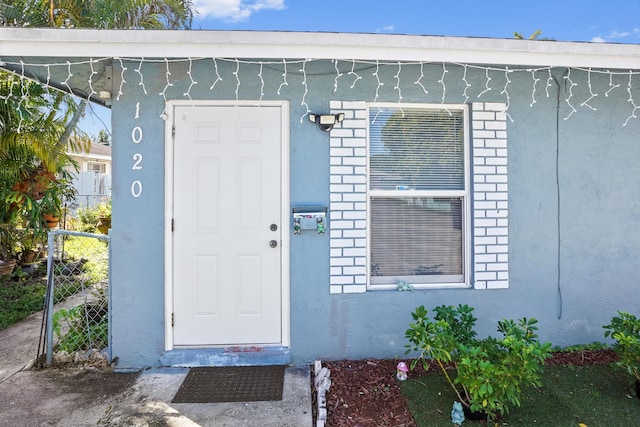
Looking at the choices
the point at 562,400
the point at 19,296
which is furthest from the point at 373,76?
the point at 19,296

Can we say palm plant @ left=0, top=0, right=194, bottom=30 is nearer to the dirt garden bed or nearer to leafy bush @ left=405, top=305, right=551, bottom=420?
the dirt garden bed

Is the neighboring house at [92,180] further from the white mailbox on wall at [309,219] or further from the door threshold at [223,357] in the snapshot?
the white mailbox on wall at [309,219]

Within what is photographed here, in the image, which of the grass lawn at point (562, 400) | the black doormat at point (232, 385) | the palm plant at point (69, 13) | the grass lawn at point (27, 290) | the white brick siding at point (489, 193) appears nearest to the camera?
the grass lawn at point (562, 400)

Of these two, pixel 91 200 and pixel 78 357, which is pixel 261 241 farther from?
pixel 91 200

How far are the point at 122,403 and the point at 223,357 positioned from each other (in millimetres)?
860

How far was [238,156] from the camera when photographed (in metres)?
3.60

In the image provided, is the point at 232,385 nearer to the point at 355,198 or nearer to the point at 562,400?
the point at 355,198

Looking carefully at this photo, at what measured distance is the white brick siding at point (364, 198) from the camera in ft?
11.8

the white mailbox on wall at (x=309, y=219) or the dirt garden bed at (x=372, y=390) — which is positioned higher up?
the white mailbox on wall at (x=309, y=219)

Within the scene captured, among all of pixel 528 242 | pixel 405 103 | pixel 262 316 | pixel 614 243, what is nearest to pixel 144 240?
pixel 262 316

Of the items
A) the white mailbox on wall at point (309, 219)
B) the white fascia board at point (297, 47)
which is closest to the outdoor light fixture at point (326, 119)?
the white fascia board at point (297, 47)

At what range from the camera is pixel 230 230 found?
142 inches

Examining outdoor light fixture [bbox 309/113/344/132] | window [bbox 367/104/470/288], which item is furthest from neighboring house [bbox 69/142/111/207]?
window [bbox 367/104/470/288]

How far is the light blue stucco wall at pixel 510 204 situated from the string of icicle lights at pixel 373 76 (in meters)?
0.02
